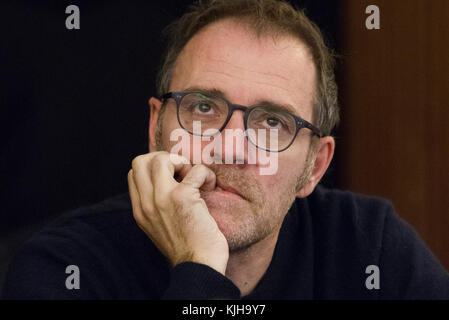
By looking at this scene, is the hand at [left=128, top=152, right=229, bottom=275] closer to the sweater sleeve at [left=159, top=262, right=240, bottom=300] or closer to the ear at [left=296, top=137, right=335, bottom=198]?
the sweater sleeve at [left=159, top=262, right=240, bottom=300]

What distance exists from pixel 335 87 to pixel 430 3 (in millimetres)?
377

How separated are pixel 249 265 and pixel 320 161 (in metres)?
0.38

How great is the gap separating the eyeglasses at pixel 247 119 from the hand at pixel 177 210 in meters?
0.11

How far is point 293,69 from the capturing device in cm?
116

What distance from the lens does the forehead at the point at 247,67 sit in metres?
1.09

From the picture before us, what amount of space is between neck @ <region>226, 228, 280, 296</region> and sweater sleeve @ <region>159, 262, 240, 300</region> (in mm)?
339

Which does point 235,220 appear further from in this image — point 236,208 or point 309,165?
point 309,165

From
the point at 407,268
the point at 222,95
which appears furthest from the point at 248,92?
the point at 407,268

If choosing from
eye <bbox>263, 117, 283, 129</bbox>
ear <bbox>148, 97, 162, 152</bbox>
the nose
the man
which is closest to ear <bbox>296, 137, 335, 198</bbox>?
the man

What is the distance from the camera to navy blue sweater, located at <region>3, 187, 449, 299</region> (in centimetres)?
103

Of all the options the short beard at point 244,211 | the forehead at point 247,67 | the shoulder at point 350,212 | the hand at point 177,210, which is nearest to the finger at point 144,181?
the hand at point 177,210

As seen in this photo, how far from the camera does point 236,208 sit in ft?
3.44

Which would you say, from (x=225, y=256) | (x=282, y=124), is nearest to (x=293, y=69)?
(x=282, y=124)
